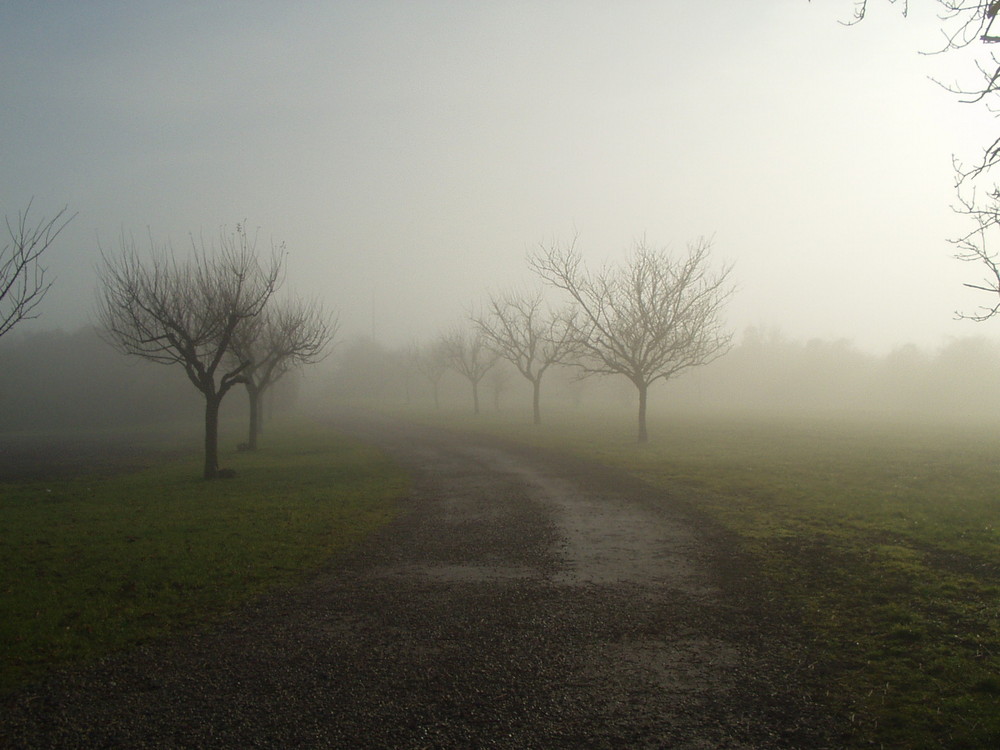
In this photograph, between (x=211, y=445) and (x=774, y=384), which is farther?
(x=774, y=384)

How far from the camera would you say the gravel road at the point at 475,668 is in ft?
15.2

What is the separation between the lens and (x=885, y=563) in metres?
8.92

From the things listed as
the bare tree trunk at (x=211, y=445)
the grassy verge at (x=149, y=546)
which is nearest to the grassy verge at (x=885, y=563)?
the grassy verge at (x=149, y=546)

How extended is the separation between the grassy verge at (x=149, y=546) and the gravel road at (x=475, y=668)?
2.54ft

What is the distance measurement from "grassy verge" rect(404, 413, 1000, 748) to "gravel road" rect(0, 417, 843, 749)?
0.54 m

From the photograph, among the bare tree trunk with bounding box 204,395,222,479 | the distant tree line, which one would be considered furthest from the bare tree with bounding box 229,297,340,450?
the distant tree line

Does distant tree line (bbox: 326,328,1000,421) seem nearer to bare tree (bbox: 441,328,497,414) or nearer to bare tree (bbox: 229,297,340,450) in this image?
bare tree (bbox: 441,328,497,414)

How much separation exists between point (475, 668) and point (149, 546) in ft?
25.3

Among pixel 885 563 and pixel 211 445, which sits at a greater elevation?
pixel 211 445

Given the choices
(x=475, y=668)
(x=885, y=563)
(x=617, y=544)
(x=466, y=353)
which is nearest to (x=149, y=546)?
(x=475, y=668)

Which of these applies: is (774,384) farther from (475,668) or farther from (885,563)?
(475,668)

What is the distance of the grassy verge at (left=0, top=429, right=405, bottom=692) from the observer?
6.90m

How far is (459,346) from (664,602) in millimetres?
54467

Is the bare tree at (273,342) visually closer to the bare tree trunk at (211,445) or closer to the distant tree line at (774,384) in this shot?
the bare tree trunk at (211,445)
